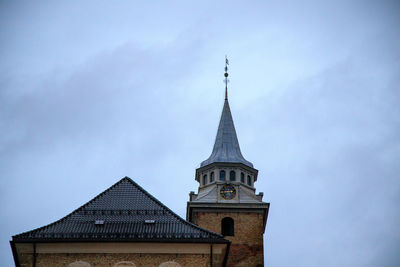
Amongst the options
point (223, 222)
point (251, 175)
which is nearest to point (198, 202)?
point (223, 222)

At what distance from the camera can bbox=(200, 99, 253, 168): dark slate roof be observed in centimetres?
6719

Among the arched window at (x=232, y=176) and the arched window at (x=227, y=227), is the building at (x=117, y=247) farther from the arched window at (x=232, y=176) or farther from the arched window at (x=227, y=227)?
the arched window at (x=232, y=176)

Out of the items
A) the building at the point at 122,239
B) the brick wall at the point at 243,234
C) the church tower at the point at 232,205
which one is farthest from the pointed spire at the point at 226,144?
the building at the point at 122,239

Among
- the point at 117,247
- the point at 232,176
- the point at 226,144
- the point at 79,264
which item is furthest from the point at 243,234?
the point at 79,264

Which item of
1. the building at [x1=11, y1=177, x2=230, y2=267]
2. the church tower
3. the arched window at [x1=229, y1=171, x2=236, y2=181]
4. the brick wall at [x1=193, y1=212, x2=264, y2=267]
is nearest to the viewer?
the building at [x1=11, y1=177, x2=230, y2=267]

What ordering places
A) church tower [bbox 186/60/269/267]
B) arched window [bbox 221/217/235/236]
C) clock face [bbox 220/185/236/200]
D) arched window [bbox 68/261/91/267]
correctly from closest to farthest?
arched window [bbox 68/261/91/267] < church tower [bbox 186/60/269/267] < arched window [bbox 221/217/235/236] < clock face [bbox 220/185/236/200]

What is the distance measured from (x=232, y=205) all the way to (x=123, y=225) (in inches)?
956

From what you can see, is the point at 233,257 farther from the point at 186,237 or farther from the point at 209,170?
the point at 186,237

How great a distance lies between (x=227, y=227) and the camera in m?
62.1

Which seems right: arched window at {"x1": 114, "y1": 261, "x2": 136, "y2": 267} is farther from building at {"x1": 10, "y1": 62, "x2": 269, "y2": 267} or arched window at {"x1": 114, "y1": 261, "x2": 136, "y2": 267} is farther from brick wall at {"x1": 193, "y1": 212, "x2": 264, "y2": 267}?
brick wall at {"x1": 193, "y1": 212, "x2": 264, "y2": 267}

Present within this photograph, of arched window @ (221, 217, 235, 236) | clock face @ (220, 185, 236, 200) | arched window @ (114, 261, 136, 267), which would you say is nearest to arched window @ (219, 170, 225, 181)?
clock face @ (220, 185, 236, 200)

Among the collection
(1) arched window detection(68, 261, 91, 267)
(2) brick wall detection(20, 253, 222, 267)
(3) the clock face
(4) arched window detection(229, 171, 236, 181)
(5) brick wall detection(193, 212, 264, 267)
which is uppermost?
(4) arched window detection(229, 171, 236, 181)

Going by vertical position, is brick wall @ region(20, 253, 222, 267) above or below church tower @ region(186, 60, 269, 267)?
below

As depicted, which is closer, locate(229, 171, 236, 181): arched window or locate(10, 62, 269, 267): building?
locate(10, 62, 269, 267): building
